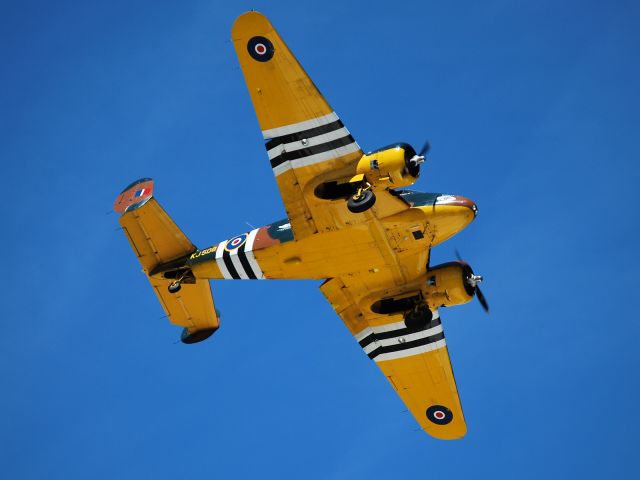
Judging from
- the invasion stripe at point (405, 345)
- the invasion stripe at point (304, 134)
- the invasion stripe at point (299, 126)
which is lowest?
the invasion stripe at point (405, 345)

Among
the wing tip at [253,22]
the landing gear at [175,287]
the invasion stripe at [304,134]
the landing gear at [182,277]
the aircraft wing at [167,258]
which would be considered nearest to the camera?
the wing tip at [253,22]

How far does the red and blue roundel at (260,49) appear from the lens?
29.9m

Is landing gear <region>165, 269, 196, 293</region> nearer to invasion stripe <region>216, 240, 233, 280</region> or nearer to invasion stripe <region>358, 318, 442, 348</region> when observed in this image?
invasion stripe <region>216, 240, 233, 280</region>

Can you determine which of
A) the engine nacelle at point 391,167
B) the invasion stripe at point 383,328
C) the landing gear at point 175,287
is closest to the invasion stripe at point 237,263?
the landing gear at point 175,287

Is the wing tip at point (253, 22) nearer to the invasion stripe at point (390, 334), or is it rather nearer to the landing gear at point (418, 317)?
the landing gear at point (418, 317)

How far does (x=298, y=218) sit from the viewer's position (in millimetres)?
32875

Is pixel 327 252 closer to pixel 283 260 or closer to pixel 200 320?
pixel 283 260

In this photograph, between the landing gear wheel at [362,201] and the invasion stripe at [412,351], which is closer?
the landing gear wheel at [362,201]

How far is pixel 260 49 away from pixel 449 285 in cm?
1182

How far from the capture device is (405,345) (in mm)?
37562

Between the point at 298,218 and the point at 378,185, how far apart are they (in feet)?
12.4

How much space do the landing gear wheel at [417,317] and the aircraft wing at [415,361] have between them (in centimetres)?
88

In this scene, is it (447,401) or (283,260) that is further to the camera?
(447,401)

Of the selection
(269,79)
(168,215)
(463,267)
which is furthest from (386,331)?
(269,79)
